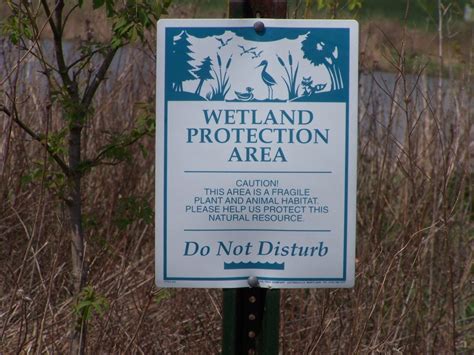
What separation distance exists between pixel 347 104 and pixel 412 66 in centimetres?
172

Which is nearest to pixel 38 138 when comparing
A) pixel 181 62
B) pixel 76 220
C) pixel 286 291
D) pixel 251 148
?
pixel 76 220

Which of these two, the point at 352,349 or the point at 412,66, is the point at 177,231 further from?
the point at 412,66

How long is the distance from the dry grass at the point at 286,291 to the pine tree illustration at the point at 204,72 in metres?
0.93

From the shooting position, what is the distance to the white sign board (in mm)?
2227

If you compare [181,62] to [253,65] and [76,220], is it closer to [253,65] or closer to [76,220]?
[253,65]

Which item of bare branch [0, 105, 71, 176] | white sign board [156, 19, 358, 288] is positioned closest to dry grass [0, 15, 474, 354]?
bare branch [0, 105, 71, 176]

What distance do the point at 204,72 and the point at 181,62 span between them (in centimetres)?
6

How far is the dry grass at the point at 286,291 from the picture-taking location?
3287mm

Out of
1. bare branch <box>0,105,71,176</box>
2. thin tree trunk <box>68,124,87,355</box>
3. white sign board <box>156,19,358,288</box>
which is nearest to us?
white sign board <box>156,19,358,288</box>

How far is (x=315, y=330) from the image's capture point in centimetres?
345

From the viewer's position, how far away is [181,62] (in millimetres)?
2252

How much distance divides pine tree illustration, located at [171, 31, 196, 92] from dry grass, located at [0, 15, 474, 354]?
901mm

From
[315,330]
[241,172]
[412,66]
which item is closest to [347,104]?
[241,172]

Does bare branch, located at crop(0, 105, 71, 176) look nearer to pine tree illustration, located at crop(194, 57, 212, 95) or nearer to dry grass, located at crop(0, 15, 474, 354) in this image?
dry grass, located at crop(0, 15, 474, 354)
